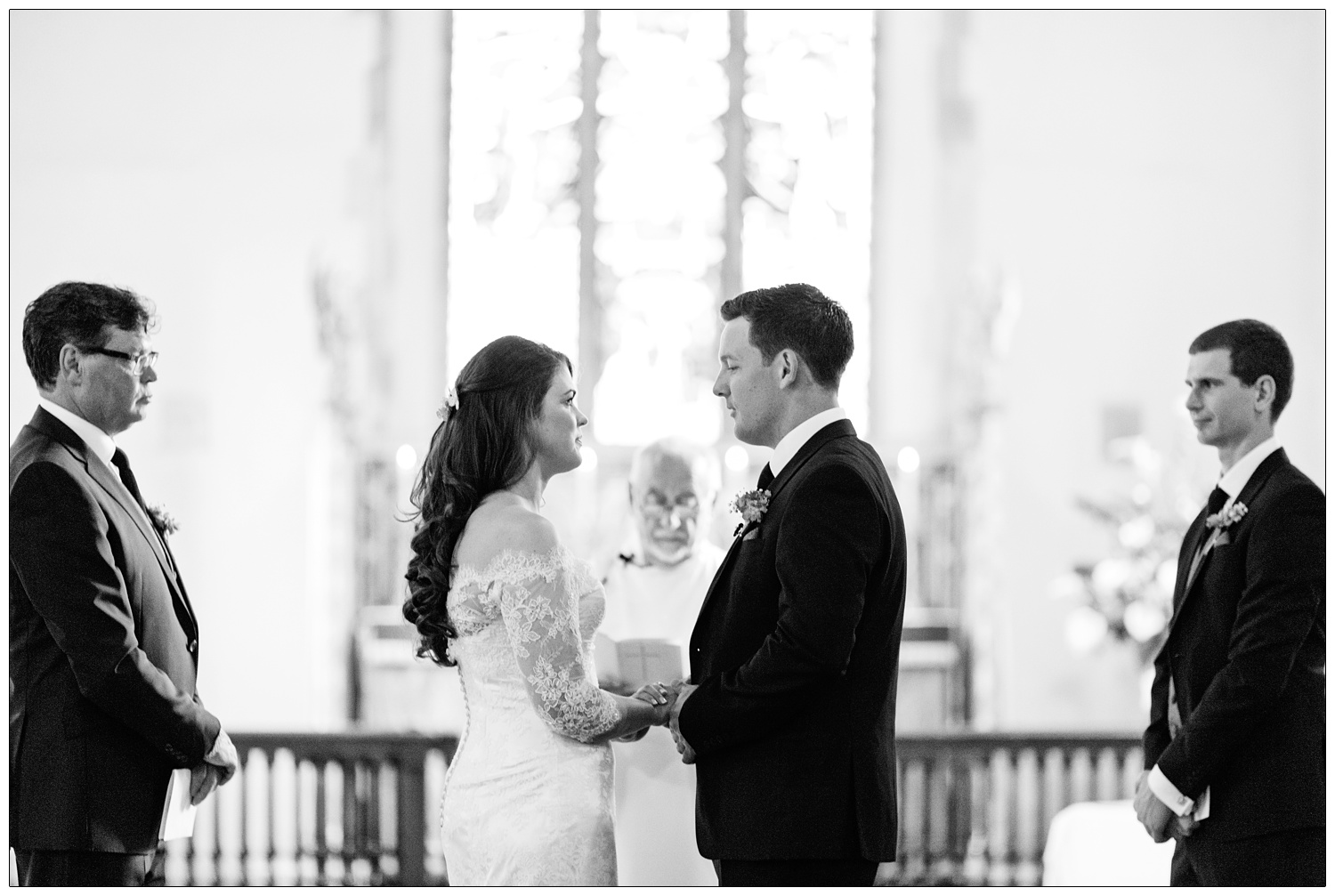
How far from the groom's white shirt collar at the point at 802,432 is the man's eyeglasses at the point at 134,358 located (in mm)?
1418

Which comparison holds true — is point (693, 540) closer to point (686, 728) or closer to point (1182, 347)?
point (686, 728)

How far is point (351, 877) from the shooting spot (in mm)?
4598

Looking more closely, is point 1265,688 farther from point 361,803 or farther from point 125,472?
point 361,803

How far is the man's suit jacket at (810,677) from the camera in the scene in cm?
274

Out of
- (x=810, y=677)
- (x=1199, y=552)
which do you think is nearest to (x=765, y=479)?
(x=810, y=677)

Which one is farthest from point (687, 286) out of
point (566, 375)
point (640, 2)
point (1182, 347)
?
point (566, 375)

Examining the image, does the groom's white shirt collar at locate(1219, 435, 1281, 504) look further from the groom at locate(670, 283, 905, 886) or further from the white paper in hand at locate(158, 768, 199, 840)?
the white paper in hand at locate(158, 768, 199, 840)

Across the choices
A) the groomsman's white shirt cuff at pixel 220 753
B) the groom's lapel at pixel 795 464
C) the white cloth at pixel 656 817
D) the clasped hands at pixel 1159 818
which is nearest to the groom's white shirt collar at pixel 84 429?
the groomsman's white shirt cuff at pixel 220 753

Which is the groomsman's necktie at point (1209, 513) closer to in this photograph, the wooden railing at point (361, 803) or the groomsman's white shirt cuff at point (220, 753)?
the groomsman's white shirt cuff at point (220, 753)

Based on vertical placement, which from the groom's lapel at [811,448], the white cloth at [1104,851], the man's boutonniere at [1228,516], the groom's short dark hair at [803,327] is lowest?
the white cloth at [1104,851]

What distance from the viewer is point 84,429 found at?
3039mm

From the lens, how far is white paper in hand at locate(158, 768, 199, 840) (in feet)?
10.1

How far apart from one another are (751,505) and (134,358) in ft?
4.66

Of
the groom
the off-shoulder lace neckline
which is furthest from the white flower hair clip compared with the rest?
the groom
